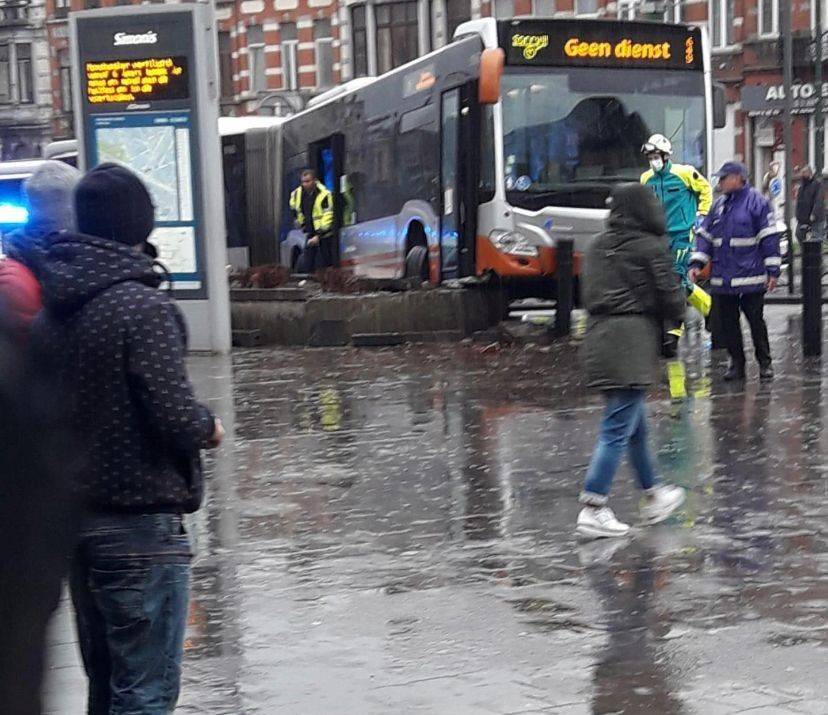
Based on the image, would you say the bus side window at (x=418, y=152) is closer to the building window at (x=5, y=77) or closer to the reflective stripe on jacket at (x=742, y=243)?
the reflective stripe on jacket at (x=742, y=243)

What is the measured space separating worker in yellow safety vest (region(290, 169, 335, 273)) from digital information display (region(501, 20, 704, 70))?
539 centimetres

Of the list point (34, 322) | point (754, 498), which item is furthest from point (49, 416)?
point (754, 498)

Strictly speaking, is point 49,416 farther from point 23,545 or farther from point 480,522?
point 480,522

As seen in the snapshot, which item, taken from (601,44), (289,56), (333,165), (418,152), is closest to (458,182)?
(418,152)

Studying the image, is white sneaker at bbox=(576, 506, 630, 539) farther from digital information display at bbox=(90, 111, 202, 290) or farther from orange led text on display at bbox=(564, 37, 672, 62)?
orange led text on display at bbox=(564, 37, 672, 62)

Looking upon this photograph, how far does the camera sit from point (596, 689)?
18.1 ft

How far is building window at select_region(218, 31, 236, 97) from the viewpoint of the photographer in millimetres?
60375

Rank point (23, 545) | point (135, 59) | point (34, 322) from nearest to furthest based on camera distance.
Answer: point (23, 545)
point (34, 322)
point (135, 59)

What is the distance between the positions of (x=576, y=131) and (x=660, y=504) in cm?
1067

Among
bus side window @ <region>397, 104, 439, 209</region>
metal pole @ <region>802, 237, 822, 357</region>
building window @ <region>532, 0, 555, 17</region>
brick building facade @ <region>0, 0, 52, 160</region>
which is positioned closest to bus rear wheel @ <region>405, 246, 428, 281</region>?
bus side window @ <region>397, 104, 439, 209</region>

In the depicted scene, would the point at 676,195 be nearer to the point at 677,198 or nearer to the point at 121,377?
the point at 677,198

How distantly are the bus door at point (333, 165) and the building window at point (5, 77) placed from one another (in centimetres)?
4859

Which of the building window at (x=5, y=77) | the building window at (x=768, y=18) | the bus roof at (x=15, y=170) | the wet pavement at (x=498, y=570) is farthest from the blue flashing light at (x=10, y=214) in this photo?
the building window at (x=5, y=77)

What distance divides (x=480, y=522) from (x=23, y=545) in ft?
18.1
